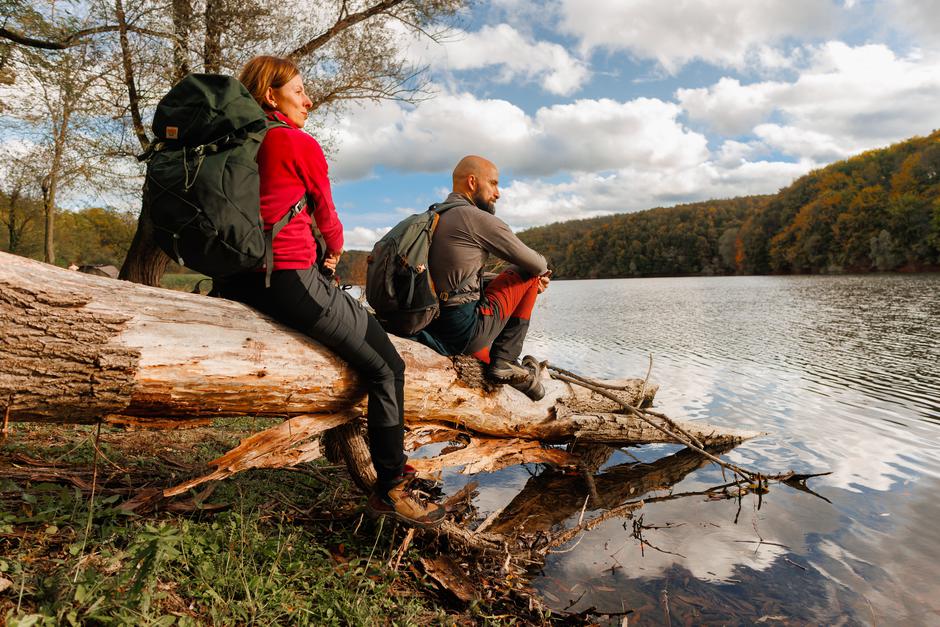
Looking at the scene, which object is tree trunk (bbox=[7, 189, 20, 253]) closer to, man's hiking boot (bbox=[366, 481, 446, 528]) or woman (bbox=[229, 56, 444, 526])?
woman (bbox=[229, 56, 444, 526])

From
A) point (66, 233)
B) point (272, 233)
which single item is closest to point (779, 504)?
point (272, 233)

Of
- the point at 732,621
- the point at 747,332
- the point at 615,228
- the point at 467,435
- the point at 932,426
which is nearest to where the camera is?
the point at 732,621

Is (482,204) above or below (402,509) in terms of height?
above

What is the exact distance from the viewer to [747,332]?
59.1ft

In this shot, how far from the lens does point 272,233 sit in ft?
9.04

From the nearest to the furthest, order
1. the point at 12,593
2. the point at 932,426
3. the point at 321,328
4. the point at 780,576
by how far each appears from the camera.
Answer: the point at 12,593 → the point at 321,328 → the point at 780,576 → the point at 932,426

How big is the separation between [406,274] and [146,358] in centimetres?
160

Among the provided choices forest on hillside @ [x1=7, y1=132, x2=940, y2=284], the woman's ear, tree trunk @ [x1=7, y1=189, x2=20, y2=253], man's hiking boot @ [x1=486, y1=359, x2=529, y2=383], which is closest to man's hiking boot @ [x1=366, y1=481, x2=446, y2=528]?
man's hiking boot @ [x1=486, y1=359, x2=529, y2=383]

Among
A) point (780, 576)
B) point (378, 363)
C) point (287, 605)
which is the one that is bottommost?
point (780, 576)

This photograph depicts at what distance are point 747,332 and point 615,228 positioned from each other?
91340mm

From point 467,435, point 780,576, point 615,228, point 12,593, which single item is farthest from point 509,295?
point 615,228

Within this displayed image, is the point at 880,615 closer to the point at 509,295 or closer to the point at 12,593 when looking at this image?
the point at 509,295

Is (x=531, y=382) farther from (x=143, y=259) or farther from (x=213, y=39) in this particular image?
(x=213, y=39)

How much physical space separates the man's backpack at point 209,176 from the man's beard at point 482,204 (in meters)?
1.88
